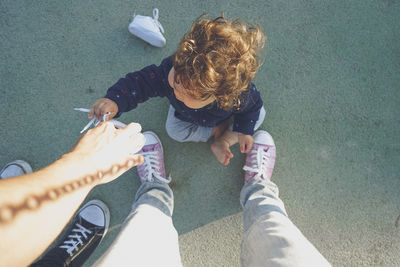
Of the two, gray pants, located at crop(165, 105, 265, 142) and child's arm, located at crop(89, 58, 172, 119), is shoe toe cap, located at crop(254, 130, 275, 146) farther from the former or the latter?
child's arm, located at crop(89, 58, 172, 119)

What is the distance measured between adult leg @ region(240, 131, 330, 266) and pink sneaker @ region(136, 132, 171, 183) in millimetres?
383

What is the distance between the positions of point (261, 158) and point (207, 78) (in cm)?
62

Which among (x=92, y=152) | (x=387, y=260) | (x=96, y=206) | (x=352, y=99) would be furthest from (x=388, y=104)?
(x=96, y=206)

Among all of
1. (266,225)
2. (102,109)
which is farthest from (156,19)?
(266,225)

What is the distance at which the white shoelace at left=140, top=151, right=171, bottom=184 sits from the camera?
109 cm

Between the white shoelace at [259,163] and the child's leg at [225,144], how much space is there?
0.35 feet

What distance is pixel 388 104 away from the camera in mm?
1168

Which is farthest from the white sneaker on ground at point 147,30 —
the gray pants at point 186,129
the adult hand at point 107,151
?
the adult hand at point 107,151

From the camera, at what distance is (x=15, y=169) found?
44.4 inches

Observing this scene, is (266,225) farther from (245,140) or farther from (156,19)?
(156,19)

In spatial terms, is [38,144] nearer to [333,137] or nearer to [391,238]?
[333,137]

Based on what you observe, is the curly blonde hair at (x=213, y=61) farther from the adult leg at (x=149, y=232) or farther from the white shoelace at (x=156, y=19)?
the white shoelace at (x=156, y=19)

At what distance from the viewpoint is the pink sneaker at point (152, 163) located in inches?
43.3

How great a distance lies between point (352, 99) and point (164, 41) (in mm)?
946
